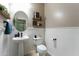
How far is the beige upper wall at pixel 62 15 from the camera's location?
166cm

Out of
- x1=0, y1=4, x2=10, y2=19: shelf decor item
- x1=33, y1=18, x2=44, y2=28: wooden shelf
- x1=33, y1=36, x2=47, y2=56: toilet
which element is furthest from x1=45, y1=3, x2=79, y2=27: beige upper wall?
x1=0, y1=4, x2=10, y2=19: shelf decor item

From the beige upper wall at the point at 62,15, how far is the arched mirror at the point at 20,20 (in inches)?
10.3

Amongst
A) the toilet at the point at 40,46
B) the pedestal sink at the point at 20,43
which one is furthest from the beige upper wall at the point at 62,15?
the pedestal sink at the point at 20,43

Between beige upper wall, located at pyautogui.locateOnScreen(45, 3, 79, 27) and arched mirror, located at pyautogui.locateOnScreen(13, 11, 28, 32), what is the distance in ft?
0.86

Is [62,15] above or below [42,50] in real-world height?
above

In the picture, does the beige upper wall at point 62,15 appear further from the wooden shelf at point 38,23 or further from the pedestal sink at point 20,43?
the pedestal sink at point 20,43

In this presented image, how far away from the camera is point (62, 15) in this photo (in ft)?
5.51

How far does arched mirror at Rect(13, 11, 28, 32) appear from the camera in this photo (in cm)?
165

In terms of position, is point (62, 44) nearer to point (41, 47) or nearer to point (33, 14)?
point (41, 47)

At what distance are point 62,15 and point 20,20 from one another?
502 mm

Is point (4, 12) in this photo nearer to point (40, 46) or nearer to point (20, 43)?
point (20, 43)

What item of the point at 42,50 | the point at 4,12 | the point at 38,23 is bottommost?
the point at 42,50

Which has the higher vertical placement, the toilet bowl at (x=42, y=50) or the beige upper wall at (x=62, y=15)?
the beige upper wall at (x=62, y=15)

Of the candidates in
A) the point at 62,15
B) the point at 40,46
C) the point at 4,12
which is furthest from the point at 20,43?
the point at 62,15
